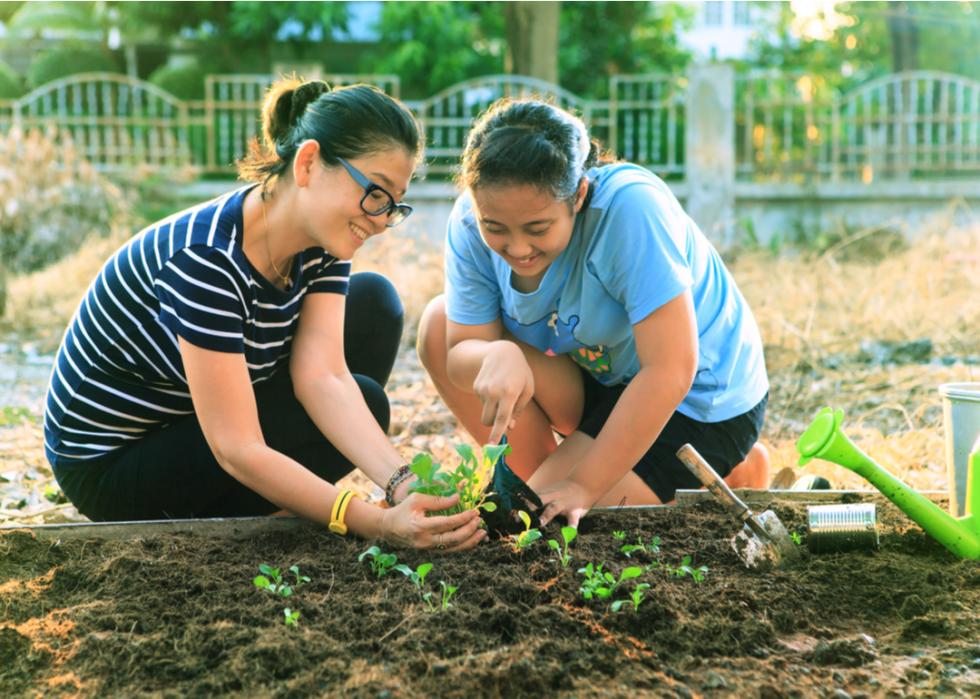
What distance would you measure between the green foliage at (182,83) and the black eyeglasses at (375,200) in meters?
13.8

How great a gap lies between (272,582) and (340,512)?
0.25 m

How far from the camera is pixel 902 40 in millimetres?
18125

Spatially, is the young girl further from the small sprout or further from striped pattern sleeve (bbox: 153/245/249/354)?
striped pattern sleeve (bbox: 153/245/249/354)

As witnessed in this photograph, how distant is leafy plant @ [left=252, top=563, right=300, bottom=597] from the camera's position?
1.96 meters

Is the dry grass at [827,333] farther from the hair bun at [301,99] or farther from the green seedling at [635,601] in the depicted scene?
the green seedling at [635,601]

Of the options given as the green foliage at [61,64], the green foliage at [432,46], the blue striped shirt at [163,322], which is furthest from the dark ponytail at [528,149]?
the green foliage at [61,64]

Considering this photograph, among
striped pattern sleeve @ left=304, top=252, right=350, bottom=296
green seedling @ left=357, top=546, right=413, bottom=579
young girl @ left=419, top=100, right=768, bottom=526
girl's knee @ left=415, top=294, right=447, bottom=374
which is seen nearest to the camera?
green seedling @ left=357, top=546, right=413, bottom=579

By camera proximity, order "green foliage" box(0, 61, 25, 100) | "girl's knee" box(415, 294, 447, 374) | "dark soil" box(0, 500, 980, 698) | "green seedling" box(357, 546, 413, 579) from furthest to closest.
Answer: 1. "green foliage" box(0, 61, 25, 100)
2. "girl's knee" box(415, 294, 447, 374)
3. "green seedling" box(357, 546, 413, 579)
4. "dark soil" box(0, 500, 980, 698)

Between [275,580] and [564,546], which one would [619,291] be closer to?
[564,546]

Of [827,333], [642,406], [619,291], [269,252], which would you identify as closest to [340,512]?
[269,252]

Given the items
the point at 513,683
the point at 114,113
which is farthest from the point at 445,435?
the point at 114,113

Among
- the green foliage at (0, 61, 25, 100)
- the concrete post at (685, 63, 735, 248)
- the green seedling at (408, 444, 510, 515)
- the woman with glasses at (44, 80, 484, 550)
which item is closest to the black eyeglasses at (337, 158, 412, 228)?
the woman with glasses at (44, 80, 484, 550)

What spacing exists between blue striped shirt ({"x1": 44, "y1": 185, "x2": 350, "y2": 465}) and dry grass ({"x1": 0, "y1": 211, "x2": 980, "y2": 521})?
A: 0.74m

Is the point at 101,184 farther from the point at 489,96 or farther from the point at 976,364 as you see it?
the point at 976,364
